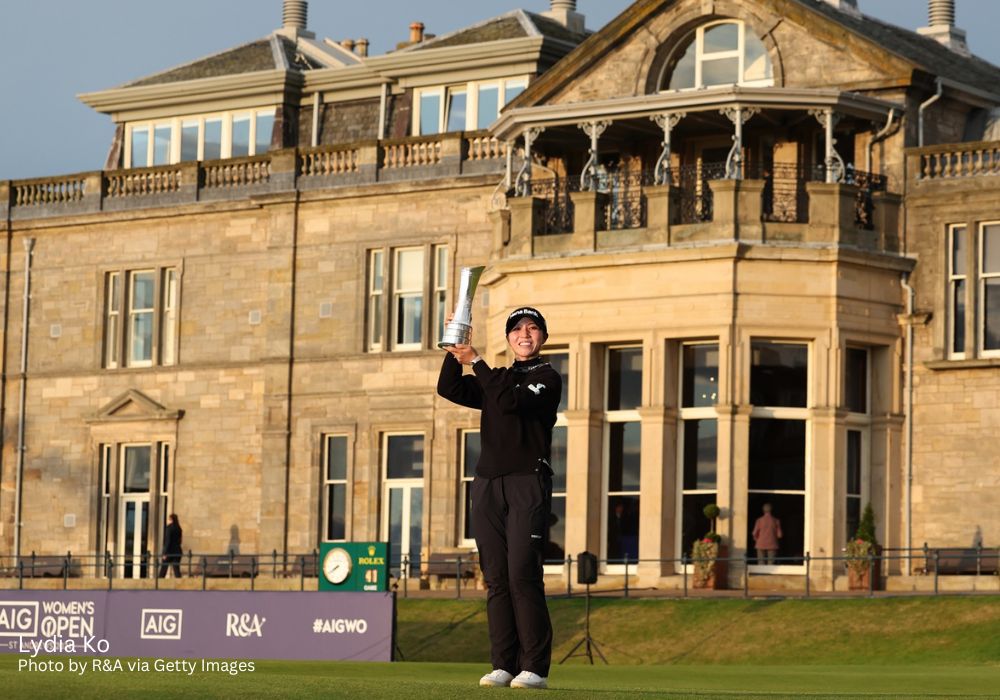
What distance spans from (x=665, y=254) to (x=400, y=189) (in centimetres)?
858

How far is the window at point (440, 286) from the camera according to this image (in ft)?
144

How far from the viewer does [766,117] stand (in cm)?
3856

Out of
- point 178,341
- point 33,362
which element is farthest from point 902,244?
point 33,362

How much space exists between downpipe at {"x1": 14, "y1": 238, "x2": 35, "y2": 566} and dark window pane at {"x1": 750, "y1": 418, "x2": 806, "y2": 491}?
18245 millimetres

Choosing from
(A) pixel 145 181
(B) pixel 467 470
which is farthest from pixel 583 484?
(A) pixel 145 181

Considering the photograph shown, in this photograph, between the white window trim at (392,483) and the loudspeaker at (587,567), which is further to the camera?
the white window trim at (392,483)

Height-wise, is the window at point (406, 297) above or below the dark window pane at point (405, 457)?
above

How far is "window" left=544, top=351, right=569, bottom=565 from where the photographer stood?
39.0 metres

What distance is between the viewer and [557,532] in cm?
3956

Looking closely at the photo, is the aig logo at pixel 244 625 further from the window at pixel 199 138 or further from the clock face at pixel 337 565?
the window at pixel 199 138

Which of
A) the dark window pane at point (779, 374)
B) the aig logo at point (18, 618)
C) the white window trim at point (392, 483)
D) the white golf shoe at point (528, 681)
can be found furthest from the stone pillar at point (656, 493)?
the white golf shoe at point (528, 681)

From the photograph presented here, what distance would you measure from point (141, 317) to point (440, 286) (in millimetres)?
7663

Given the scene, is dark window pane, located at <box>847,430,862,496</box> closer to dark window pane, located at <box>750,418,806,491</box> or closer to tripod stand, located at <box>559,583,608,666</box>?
dark window pane, located at <box>750,418,806,491</box>

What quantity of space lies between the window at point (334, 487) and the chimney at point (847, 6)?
42.4 feet
